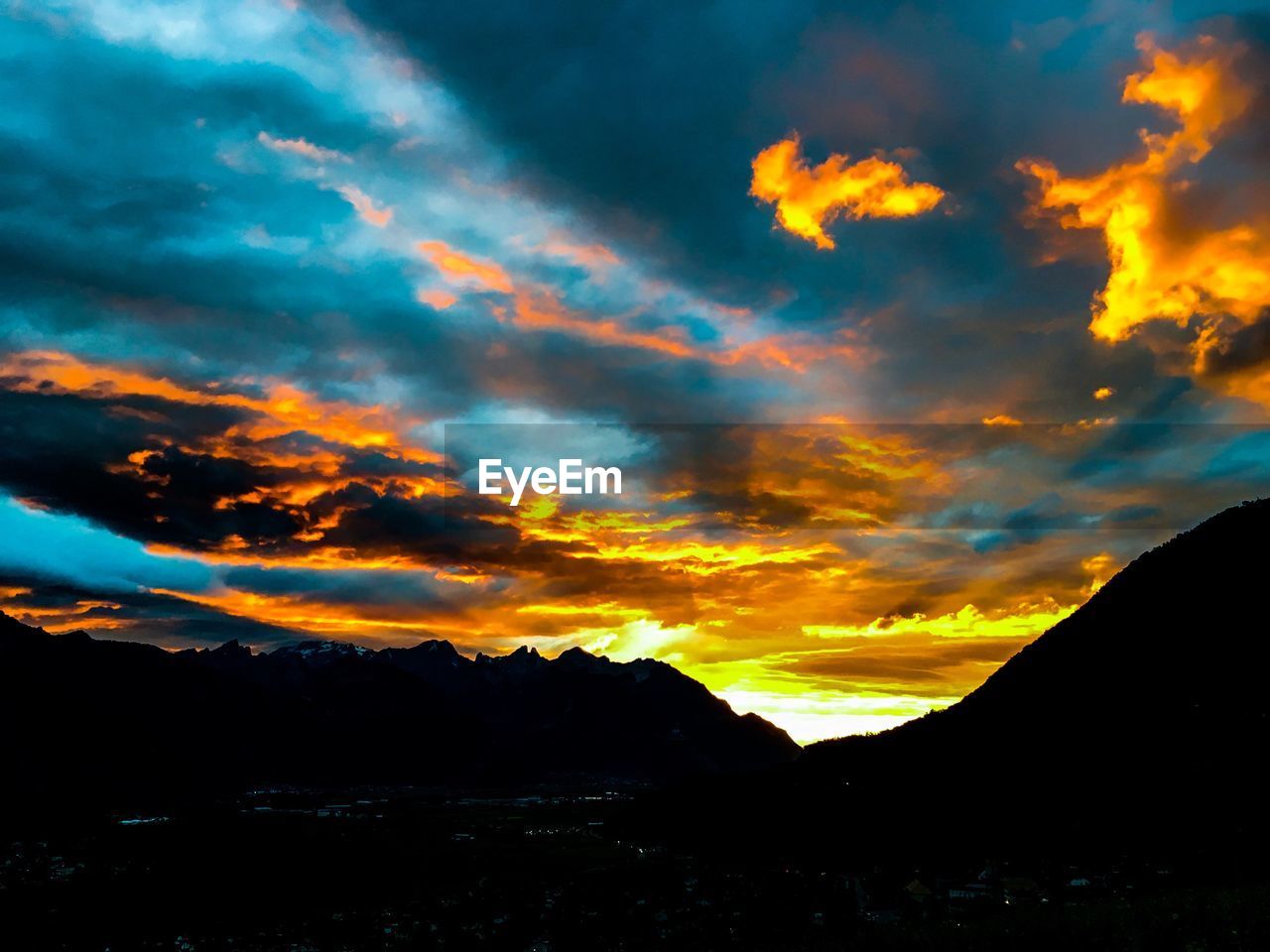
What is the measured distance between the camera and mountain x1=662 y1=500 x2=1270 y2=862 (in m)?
88.8

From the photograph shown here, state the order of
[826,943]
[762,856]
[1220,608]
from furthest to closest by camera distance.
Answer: [762,856] < [1220,608] < [826,943]

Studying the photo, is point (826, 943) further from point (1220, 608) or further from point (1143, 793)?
point (1220, 608)

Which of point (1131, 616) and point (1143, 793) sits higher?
point (1131, 616)

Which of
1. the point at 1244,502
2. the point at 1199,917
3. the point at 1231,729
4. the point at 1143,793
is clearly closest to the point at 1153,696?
the point at 1231,729

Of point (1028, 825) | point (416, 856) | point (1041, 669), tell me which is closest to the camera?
point (1028, 825)

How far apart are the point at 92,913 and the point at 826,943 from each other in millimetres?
112688

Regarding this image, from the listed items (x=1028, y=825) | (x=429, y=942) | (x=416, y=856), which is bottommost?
(x=416, y=856)

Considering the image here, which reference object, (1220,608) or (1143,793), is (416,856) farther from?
(1220,608)

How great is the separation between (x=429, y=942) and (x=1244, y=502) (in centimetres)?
15487

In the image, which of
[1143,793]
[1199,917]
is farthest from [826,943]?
[1143,793]

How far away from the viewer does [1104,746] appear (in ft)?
363

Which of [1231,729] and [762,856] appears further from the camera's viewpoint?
[762,856]

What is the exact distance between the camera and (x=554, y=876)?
134750 mm

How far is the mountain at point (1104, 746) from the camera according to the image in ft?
291
